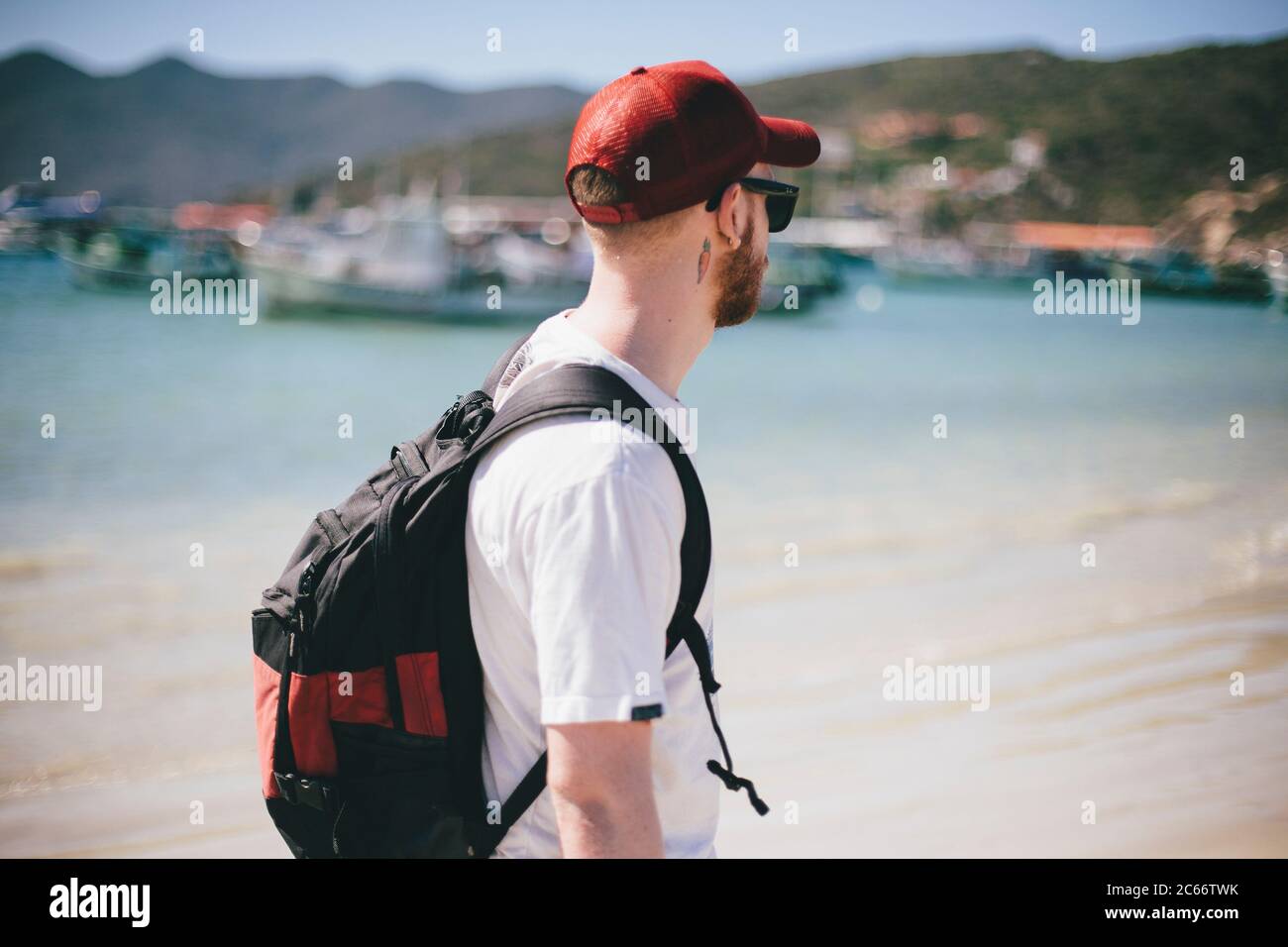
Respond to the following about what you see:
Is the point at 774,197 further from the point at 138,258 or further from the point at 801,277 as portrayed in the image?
the point at 801,277

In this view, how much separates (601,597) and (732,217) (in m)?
0.59

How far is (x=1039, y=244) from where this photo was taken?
7000cm

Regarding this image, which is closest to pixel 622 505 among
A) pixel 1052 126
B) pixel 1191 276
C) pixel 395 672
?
pixel 395 672

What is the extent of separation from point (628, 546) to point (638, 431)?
143 mm


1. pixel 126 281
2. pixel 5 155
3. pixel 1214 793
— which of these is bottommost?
pixel 1214 793

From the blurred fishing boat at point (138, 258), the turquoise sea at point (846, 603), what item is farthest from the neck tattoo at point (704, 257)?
the blurred fishing boat at point (138, 258)

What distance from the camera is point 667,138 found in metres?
1.29

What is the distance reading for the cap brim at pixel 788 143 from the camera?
1.45 metres

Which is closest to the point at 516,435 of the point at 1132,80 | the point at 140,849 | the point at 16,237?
the point at 140,849

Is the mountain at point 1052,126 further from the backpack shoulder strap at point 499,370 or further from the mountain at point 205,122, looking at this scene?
the backpack shoulder strap at point 499,370

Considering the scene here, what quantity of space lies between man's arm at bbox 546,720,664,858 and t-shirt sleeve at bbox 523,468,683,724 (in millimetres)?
32

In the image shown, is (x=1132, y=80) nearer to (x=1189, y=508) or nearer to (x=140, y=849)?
(x=1189, y=508)

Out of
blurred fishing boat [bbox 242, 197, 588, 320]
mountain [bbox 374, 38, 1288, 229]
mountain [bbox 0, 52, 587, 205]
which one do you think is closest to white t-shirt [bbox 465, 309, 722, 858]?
blurred fishing boat [bbox 242, 197, 588, 320]

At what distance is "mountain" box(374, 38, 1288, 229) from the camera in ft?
160
